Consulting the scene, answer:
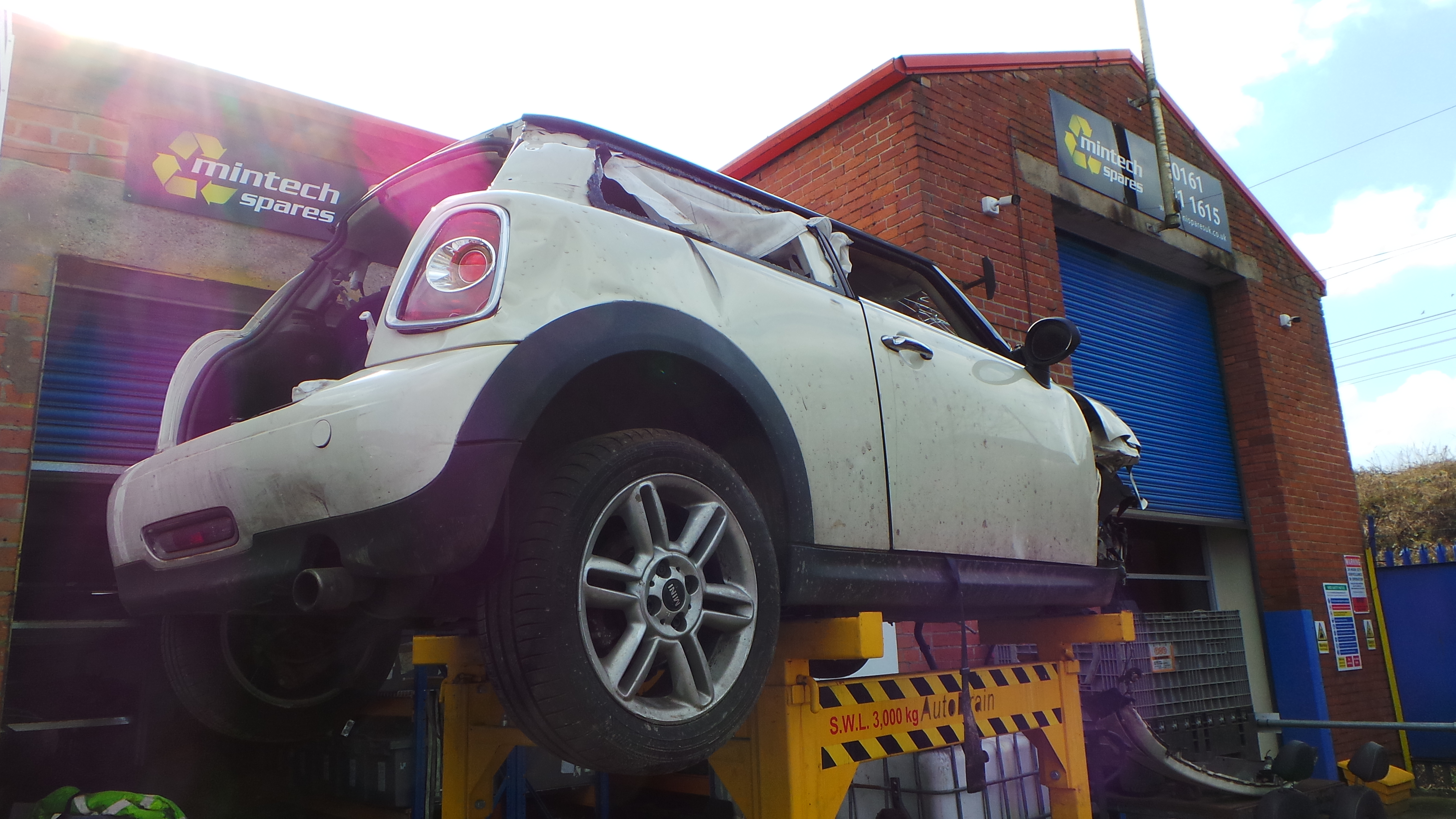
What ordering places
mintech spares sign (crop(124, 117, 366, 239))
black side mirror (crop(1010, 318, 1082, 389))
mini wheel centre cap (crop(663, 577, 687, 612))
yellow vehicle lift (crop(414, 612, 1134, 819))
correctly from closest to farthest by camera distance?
mini wheel centre cap (crop(663, 577, 687, 612))
yellow vehicle lift (crop(414, 612, 1134, 819))
black side mirror (crop(1010, 318, 1082, 389))
mintech spares sign (crop(124, 117, 366, 239))

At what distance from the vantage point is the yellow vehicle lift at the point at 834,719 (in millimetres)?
2402

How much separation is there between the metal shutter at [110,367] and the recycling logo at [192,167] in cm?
48

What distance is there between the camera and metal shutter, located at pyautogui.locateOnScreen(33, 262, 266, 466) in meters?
4.60

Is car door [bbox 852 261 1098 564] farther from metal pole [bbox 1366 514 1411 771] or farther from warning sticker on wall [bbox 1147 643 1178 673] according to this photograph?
metal pole [bbox 1366 514 1411 771]

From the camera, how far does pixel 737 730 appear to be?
7.97ft

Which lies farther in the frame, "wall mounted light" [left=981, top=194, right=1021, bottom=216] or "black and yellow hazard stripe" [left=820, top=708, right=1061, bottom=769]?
"wall mounted light" [left=981, top=194, right=1021, bottom=216]

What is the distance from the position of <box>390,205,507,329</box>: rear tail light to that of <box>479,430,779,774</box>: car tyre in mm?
376

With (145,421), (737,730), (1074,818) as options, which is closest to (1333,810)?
(1074,818)

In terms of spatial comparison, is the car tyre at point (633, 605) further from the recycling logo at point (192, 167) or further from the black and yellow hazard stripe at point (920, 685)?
the recycling logo at point (192, 167)

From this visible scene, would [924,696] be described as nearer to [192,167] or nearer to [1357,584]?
[192,167]

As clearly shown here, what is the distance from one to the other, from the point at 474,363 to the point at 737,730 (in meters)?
1.24

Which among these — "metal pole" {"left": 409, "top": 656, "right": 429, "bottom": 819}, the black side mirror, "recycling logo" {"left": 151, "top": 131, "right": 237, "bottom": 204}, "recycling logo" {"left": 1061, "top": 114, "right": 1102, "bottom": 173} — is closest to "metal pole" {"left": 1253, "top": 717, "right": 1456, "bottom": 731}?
the black side mirror

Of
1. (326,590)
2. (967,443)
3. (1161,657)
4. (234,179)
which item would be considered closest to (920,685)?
(967,443)

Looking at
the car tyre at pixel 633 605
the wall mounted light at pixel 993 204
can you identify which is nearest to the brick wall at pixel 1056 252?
the wall mounted light at pixel 993 204
